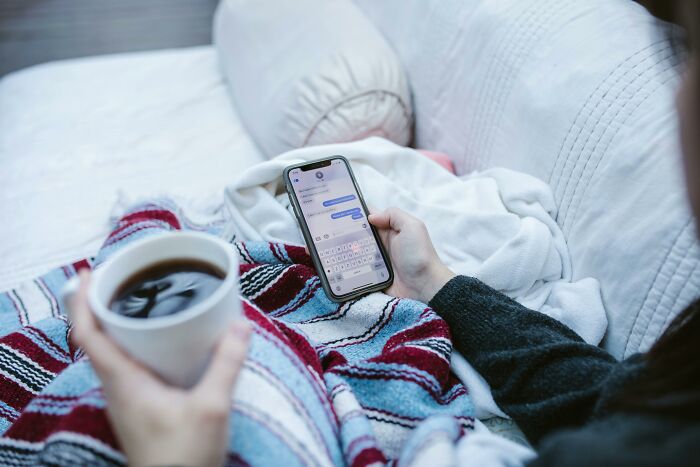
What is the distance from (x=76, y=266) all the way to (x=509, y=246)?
0.62 meters

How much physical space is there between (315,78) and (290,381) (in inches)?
23.2

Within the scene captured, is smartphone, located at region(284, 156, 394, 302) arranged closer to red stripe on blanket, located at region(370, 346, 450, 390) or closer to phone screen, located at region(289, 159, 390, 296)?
phone screen, located at region(289, 159, 390, 296)

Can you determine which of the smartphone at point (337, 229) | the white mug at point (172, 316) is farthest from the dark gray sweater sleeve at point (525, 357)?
the white mug at point (172, 316)

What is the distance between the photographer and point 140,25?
7.15ft

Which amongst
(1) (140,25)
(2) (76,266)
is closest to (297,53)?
(2) (76,266)

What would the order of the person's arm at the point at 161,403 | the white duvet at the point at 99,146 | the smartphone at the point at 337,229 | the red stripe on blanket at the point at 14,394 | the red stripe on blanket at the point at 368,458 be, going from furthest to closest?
the white duvet at the point at 99,146, the smartphone at the point at 337,229, the red stripe on blanket at the point at 14,394, the red stripe on blanket at the point at 368,458, the person's arm at the point at 161,403

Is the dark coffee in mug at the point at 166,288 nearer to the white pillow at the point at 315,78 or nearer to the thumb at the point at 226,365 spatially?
the thumb at the point at 226,365

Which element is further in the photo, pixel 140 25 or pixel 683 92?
pixel 140 25

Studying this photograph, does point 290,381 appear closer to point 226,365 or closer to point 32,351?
point 226,365

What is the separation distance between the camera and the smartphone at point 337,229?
2.25ft

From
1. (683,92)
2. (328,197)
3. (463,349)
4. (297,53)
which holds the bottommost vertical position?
(463,349)

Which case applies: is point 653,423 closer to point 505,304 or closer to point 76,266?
point 505,304

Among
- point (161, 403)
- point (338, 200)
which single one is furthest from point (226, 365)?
point (338, 200)

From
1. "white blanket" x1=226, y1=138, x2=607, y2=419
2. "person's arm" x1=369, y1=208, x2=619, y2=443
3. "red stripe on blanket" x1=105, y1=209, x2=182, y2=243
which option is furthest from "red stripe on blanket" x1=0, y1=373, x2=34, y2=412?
"person's arm" x1=369, y1=208, x2=619, y2=443
